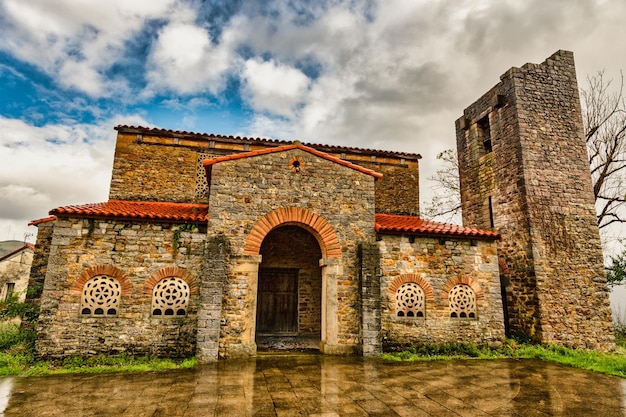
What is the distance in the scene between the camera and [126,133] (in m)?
11.6

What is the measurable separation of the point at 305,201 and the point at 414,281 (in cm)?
348

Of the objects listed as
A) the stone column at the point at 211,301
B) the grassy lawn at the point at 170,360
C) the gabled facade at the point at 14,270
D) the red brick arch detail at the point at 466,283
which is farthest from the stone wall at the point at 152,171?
the gabled facade at the point at 14,270

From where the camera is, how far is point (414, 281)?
8.88m

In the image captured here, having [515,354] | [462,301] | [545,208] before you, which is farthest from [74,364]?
[545,208]

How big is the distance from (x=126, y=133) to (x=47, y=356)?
7149mm

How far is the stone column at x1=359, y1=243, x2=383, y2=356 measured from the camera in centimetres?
803

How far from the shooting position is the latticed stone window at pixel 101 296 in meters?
7.57

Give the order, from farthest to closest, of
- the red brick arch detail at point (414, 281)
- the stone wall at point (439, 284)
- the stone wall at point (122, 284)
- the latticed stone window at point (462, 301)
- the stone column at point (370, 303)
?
the latticed stone window at point (462, 301) → the red brick arch detail at point (414, 281) → the stone wall at point (439, 284) → the stone column at point (370, 303) → the stone wall at point (122, 284)

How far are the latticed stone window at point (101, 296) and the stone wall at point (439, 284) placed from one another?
622 cm

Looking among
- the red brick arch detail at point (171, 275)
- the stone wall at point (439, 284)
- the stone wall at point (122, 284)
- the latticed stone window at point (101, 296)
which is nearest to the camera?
the stone wall at point (122, 284)

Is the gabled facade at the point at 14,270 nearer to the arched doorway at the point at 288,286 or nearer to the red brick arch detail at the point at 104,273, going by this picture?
the red brick arch detail at the point at 104,273

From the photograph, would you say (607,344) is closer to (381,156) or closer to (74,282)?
(381,156)

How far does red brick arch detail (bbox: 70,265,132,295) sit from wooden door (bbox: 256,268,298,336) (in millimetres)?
4495

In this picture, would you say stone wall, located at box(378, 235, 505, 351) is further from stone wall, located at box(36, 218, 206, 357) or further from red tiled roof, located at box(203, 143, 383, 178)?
stone wall, located at box(36, 218, 206, 357)
